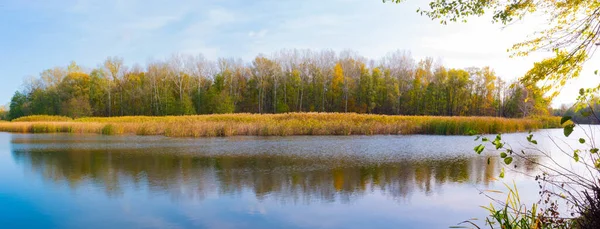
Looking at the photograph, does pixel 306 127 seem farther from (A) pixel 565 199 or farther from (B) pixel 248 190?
(A) pixel 565 199

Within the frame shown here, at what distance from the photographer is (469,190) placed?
6.79 meters

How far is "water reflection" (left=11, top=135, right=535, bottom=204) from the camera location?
674 centimetres

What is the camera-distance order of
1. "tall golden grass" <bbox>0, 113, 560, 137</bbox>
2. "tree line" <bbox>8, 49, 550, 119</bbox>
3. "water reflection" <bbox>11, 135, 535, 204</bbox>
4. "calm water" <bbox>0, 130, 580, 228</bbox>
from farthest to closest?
"tree line" <bbox>8, 49, 550, 119</bbox>
"tall golden grass" <bbox>0, 113, 560, 137</bbox>
"water reflection" <bbox>11, 135, 535, 204</bbox>
"calm water" <bbox>0, 130, 580, 228</bbox>

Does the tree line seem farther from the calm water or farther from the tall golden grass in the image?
the calm water

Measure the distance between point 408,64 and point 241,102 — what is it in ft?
70.8

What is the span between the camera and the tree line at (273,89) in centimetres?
4378

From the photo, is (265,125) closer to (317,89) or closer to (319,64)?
(317,89)

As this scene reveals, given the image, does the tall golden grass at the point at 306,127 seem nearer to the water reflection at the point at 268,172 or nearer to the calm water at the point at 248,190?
the water reflection at the point at 268,172

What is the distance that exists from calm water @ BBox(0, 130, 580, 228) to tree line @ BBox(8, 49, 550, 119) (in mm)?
32971

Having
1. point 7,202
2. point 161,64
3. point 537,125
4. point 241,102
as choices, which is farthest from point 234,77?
point 7,202

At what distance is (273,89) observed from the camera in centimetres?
4544

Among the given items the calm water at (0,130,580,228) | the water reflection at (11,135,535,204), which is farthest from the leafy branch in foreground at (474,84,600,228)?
the water reflection at (11,135,535,204)

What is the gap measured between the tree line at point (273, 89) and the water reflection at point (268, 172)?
31559mm

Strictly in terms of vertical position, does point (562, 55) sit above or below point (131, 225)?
above
